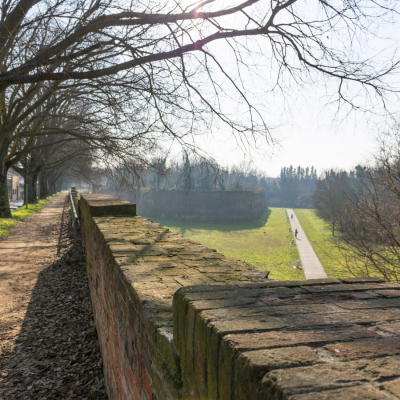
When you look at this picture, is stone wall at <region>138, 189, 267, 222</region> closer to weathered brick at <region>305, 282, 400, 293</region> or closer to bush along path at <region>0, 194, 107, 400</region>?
bush along path at <region>0, 194, 107, 400</region>

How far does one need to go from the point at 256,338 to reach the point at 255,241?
4838cm

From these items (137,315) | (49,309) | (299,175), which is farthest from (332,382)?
(299,175)

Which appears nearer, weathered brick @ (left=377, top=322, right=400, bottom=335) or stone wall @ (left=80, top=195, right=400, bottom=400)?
stone wall @ (left=80, top=195, right=400, bottom=400)

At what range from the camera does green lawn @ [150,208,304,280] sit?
33.2 meters

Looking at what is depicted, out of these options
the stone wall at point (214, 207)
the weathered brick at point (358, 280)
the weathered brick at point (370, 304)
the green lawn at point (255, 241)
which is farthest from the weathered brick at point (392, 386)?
the stone wall at point (214, 207)

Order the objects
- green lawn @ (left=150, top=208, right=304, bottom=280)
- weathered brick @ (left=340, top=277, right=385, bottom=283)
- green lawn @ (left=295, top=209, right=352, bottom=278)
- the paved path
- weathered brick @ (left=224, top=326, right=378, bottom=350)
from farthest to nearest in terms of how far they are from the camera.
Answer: green lawn @ (left=150, top=208, right=304, bottom=280) < the paved path < green lawn @ (left=295, top=209, right=352, bottom=278) < weathered brick @ (left=340, top=277, right=385, bottom=283) < weathered brick @ (left=224, top=326, right=378, bottom=350)

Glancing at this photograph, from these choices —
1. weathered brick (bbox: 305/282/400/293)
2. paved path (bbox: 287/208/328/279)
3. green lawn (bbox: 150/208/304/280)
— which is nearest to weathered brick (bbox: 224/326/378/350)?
weathered brick (bbox: 305/282/400/293)

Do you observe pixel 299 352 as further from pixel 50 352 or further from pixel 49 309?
pixel 49 309

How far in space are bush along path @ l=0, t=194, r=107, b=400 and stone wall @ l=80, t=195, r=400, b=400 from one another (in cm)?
172

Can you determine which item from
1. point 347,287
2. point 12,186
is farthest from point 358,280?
point 12,186

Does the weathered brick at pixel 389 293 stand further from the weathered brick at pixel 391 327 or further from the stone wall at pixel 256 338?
the weathered brick at pixel 391 327

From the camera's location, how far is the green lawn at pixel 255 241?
3316cm

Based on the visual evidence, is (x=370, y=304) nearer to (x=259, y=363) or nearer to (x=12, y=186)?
(x=259, y=363)

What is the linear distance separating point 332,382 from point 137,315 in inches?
57.3
